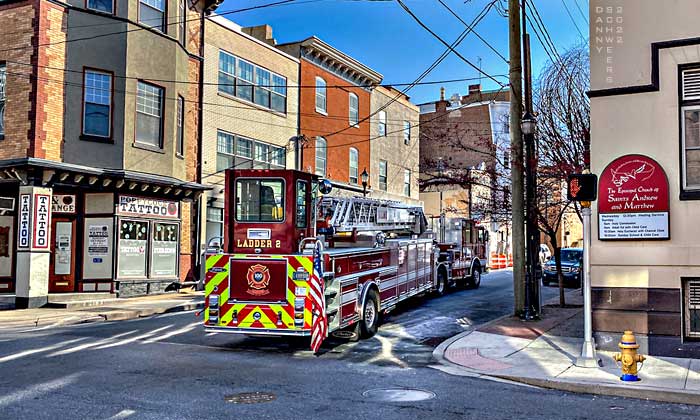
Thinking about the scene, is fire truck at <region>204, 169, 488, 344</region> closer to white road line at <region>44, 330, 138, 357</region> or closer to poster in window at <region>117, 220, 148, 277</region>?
white road line at <region>44, 330, 138, 357</region>

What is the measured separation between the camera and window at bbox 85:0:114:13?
61.9 ft

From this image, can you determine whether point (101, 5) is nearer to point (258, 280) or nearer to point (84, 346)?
point (84, 346)

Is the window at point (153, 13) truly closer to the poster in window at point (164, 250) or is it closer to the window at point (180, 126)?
the window at point (180, 126)

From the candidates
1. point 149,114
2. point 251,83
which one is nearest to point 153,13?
point 149,114

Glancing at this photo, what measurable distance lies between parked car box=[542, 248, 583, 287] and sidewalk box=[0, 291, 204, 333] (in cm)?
1525

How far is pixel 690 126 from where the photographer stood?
9984 mm

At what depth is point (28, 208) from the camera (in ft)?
55.0

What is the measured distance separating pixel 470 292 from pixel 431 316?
275 inches

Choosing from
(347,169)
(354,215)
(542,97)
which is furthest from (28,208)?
(347,169)

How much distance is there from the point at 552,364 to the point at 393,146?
28.2m

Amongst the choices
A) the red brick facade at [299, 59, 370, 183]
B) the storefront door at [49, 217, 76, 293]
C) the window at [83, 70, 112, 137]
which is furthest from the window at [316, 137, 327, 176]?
the storefront door at [49, 217, 76, 293]

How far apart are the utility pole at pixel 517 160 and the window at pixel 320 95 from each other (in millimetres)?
15742

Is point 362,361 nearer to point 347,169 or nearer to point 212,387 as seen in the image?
point 212,387

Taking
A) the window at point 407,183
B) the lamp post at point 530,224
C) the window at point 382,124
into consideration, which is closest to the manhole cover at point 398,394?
the lamp post at point 530,224
